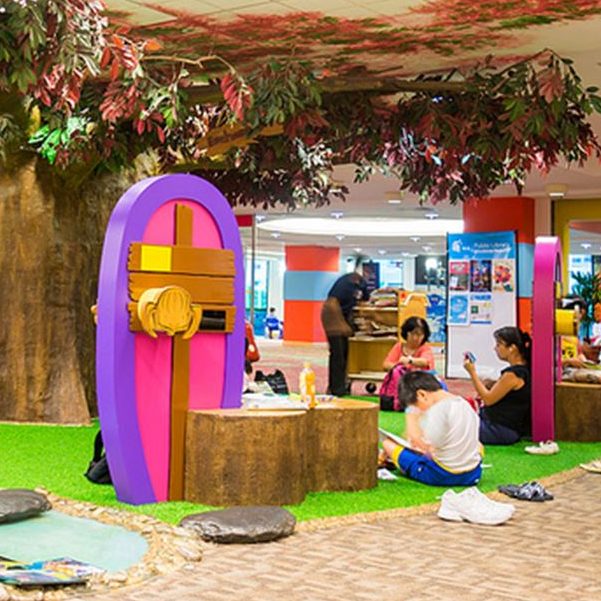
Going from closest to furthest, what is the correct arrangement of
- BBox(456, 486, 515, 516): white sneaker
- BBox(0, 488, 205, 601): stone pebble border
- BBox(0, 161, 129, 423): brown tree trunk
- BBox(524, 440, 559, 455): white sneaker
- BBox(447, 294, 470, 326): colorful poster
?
1. BBox(0, 488, 205, 601): stone pebble border
2. BBox(456, 486, 515, 516): white sneaker
3. BBox(524, 440, 559, 455): white sneaker
4. BBox(0, 161, 129, 423): brown tree trunk
5. BBox(447, 294, 470, 326): colorful poster

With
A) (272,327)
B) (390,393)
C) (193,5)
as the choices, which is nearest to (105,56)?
(193,5)

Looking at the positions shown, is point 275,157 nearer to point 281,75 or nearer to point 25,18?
point 281,75

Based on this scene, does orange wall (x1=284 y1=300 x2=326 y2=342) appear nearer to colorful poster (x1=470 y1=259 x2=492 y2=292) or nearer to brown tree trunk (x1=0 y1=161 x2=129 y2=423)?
colorful poster (x1=470 y1=259 x2=492 y2=292)

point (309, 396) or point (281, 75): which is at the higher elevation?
point (281, 75)

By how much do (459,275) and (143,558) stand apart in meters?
11.4

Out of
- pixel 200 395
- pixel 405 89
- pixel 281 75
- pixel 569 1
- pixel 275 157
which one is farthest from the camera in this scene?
pixel 275 157

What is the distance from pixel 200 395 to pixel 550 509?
6.77 ft

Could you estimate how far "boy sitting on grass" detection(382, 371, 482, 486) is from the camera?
575cm

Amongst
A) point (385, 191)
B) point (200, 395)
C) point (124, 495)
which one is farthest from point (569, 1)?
point (385, 191)

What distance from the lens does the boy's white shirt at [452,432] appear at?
5742mm

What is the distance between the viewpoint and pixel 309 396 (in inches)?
224

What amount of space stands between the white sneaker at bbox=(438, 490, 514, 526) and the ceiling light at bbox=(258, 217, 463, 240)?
16642 millimetres

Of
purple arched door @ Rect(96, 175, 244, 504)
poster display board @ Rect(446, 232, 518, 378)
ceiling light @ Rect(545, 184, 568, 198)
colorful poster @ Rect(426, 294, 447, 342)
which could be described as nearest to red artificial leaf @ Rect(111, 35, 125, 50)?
purple arched door @ Rect(96, 175, 244, 504)

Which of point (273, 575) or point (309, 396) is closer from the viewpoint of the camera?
point (273, 575)
